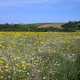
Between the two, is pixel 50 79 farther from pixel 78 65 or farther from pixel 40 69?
pixel 78 65

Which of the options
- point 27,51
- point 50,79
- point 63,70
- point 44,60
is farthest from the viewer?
point 27,51

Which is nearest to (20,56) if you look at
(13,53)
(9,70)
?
(13,53)

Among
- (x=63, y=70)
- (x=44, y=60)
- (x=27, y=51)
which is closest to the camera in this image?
(x=63, y=70)

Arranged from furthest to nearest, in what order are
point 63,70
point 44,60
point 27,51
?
point 27,51 < point 44,60 < point 63,70

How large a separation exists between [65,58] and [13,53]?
172 centimetres

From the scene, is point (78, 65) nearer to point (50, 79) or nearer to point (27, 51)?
point (50, 79)

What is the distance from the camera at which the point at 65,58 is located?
12578 mm

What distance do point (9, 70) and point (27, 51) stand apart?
11.2 ft

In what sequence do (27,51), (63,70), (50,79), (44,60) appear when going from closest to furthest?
(50,79) → (63,70) → (44,60) → (27,51)

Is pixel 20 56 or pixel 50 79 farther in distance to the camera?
pixel 20 56

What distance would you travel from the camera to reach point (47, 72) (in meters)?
10.8

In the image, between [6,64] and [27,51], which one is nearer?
[6,64]

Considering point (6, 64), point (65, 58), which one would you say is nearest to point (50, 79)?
point (6, 64)

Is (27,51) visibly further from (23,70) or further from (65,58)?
(23,70)
